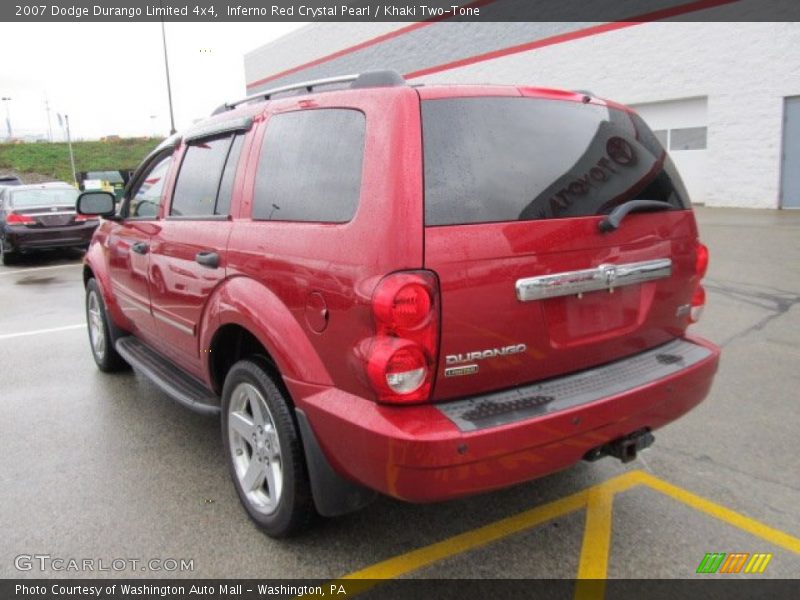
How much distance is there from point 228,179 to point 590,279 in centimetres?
187

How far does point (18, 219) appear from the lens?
12422 mm

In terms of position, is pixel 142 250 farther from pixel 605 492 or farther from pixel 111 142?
pixel 111 142

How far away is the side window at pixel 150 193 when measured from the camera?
4.17m

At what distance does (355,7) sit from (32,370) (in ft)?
84.5

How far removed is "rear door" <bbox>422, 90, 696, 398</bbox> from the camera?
230 cm

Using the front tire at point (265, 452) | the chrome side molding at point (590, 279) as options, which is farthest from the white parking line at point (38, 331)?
the chrome side molding at point (590, 279)

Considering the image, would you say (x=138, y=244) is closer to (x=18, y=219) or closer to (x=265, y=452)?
(x=265, y=452)

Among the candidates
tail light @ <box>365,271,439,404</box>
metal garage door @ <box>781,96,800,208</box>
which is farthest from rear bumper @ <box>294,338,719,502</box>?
metal garage door @ <box>781,96,800,208</box>

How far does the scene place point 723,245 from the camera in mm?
10961

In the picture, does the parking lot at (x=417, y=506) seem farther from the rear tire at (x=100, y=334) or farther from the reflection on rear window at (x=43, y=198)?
the reflection on rear window at (x=43, y=198)

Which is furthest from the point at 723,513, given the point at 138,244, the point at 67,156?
the point at 67,156

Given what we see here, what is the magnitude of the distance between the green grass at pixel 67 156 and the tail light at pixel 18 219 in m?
46.8

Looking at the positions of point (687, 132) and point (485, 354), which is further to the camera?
point (687, 132)

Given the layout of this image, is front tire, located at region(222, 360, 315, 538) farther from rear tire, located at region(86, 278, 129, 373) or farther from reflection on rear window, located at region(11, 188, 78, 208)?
reflection on rear window, located at region(11, 188, 78, 208)
